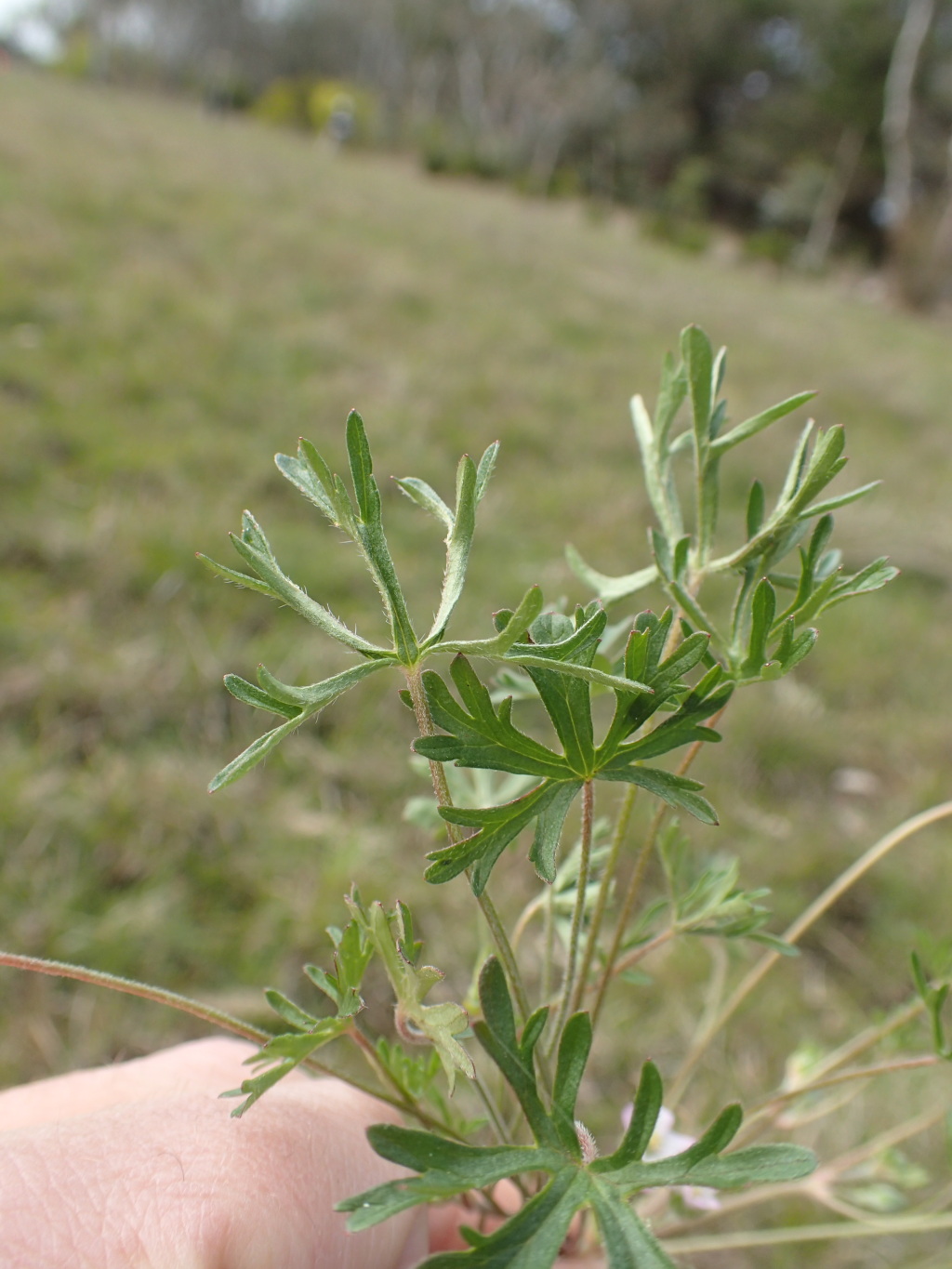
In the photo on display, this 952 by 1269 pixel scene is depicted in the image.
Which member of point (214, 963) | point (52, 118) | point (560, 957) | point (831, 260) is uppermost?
point (831, 260)

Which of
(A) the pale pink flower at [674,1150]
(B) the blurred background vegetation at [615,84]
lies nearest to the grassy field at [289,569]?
(A) the pale pink flower at [674,1150]

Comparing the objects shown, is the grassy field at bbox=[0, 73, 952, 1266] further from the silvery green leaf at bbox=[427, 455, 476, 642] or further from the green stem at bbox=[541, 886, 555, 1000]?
the silvery green leaf at bbox=[427, 455, 476, 642]

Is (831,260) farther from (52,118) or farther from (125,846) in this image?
(125,846)

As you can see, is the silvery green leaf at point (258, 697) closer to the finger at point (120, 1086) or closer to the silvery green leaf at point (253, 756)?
the silvery green leaf at point (253, 756)

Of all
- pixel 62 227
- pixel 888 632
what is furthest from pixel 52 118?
pixel 888 632

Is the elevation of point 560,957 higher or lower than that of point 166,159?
lower

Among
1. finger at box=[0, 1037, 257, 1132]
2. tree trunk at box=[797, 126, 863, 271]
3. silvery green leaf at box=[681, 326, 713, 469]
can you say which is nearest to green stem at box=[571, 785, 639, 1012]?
silvery green leaf at box=[681, 326, 713, 469]

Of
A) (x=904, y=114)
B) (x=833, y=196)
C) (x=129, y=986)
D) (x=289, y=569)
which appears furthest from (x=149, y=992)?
(x=833, y=196)
